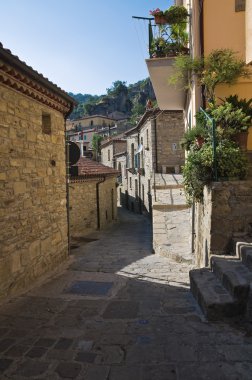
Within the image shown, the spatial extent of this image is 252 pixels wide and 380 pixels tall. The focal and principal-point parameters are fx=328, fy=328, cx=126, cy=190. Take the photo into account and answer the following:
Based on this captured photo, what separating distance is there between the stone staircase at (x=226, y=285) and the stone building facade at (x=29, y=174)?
301 centimetres

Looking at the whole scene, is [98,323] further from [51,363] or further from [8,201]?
[8,201]

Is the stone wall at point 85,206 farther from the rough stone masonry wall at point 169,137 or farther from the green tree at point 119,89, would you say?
the green tree at point 119,89

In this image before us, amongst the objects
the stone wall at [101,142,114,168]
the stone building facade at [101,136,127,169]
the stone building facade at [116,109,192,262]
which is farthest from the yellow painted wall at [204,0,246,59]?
the stone wall at [101,142,114,168]

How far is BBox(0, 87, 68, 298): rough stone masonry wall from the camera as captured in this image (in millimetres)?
5328

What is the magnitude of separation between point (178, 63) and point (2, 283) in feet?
18.9

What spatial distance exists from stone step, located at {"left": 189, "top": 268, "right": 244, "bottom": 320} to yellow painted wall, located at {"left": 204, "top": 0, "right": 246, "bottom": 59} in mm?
5341

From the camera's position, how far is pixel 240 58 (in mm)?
7418

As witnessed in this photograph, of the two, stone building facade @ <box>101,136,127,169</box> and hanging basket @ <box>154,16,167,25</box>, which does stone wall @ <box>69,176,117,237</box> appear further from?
stone building facade @ <box>101,136,127,169</box>

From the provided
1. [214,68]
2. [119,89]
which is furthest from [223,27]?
[119,89]

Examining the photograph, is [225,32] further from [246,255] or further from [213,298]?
[213,298]

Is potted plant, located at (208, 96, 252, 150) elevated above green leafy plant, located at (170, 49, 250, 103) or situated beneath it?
situated beneath

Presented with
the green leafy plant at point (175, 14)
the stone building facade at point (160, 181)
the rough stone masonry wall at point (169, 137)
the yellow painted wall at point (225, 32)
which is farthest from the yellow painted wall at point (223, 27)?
the rough stone masonry wall at point (169, 137)

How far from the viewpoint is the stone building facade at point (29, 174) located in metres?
5.29

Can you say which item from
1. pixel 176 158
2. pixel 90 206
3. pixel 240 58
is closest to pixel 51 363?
pixel 240 58
